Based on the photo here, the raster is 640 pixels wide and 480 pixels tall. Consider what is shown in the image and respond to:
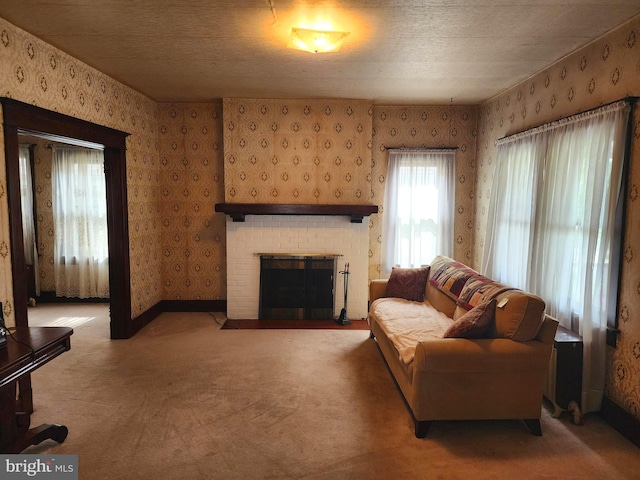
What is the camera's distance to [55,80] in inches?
127

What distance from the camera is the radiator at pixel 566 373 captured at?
9.19ft

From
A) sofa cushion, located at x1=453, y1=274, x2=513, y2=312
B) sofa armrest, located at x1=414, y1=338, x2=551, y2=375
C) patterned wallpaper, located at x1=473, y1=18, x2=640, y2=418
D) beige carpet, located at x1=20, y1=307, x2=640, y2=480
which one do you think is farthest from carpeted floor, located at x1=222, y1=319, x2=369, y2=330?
patterned wallpaper, located at x1=473, y1=18, x2=640, y2=418

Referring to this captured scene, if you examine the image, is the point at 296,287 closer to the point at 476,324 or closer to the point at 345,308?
the point at 345,308

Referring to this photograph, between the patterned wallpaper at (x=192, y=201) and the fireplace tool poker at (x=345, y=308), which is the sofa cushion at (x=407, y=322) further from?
the patterned wallpaper at (x=192, y=201)

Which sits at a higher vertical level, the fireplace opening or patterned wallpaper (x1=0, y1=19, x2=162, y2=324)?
patterned wallpaper (x1=0, y1=19, x2=162, y2=324)

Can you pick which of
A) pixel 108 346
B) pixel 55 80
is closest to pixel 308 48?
pixel 55 80

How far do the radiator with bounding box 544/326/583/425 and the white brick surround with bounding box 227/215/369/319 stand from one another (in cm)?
257

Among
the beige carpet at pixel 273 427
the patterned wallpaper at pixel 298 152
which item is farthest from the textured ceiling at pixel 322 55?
the beige carpet at pixel 273 427

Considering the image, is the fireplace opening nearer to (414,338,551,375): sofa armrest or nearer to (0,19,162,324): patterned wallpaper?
(0,19,162,324): patterned wallpaper

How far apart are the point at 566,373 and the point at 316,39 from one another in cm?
278

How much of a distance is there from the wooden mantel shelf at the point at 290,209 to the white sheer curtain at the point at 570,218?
1.59m

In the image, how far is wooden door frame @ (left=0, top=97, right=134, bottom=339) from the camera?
108 inches

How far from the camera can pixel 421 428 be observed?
2582mm

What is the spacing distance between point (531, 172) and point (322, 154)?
7.76 ft
